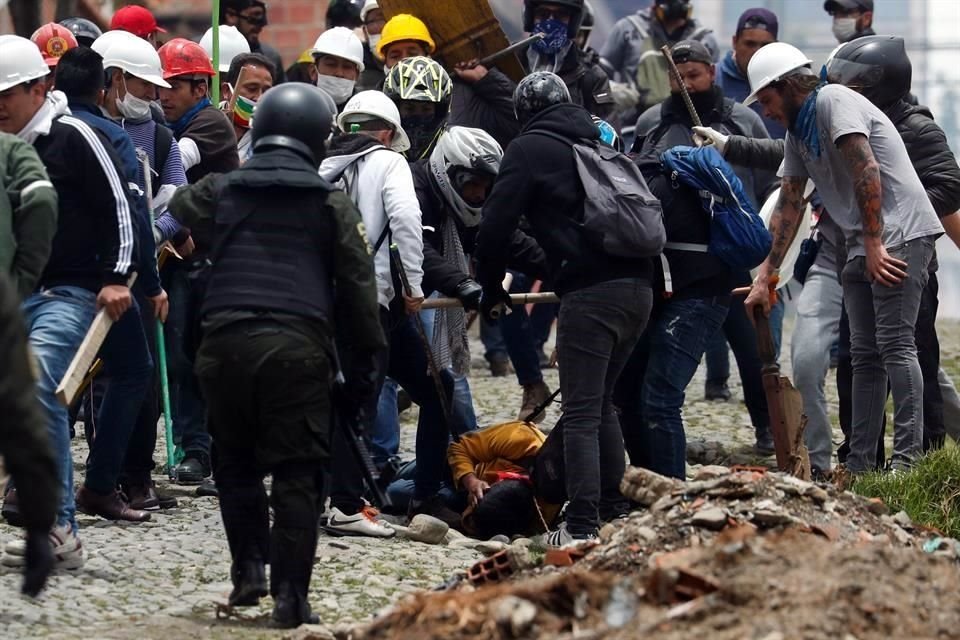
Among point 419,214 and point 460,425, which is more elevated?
point 419,214

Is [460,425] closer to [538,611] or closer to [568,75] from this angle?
[568,75]

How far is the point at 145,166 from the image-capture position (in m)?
9.27

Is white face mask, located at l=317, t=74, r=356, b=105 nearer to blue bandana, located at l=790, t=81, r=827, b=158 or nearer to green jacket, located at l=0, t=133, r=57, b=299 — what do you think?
blue bandana, located at l=790, t=81, r=827, b=158

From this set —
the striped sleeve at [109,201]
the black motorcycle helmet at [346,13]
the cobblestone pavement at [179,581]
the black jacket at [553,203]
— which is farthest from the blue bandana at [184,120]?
the black motorcycle helmet at [346,13]

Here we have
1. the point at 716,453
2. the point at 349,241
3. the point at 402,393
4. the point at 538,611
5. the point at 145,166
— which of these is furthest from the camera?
the point at 402,393

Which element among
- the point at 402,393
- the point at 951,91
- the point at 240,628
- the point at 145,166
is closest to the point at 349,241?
the point at 240,628

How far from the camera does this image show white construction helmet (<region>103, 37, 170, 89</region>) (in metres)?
9.55

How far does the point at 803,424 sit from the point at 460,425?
1.66 metres

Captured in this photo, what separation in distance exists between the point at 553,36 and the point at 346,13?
221cm

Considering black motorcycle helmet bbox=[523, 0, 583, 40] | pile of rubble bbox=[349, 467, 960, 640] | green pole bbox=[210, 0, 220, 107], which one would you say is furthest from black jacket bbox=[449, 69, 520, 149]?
pile of rubble bbox=[349, 467, 960, 640]

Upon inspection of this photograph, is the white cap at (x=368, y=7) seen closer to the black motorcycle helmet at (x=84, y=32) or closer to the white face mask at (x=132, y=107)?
the black motorcycle helmet at (x=84, y=32)

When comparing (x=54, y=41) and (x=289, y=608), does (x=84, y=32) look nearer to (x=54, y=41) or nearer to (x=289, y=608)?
(x=54, y=41)

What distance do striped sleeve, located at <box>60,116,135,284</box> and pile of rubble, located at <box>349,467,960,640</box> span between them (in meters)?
2.07

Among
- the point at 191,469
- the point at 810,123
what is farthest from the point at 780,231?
the point at 191,469
